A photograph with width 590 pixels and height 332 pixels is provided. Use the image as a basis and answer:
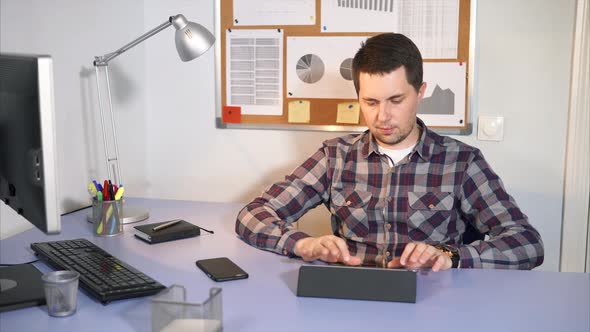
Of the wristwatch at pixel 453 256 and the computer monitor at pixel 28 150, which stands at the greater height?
the computer monitor at pixel 28 150

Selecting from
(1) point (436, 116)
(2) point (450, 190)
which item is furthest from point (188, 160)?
(2) point (450, 190)

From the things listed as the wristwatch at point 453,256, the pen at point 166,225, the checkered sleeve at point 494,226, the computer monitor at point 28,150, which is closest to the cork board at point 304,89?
the checkered sleeve at point 494,226

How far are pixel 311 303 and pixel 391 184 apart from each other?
0.72 meters

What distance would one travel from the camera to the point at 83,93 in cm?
214

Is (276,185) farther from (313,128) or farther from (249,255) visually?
(313,128)

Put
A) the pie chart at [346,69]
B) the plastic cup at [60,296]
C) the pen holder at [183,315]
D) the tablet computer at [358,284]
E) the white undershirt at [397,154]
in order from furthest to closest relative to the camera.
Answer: the pie chart at [346,69] < the white undershirt at [397,154] < the tablet computer at [358,284] < the plastic cup at [60,296] < the pen holder at [183,315]

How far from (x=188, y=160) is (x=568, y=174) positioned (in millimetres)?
1560

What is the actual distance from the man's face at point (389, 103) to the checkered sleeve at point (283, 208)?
0.79 ft

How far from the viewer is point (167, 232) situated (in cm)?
174

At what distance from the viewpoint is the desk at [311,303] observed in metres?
1.16

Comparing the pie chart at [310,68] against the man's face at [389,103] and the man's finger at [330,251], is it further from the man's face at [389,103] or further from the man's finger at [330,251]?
the man's finger at [330,251]

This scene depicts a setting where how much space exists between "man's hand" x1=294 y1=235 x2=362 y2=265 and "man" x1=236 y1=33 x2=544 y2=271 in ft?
0.55

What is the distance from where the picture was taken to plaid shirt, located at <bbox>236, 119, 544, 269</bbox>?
1803 millimetres

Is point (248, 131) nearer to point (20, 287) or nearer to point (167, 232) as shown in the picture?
point (167, 232)
